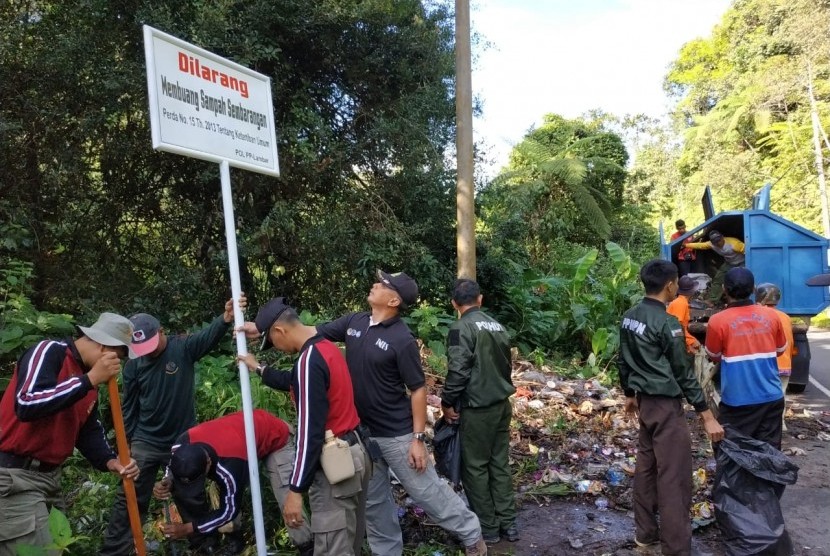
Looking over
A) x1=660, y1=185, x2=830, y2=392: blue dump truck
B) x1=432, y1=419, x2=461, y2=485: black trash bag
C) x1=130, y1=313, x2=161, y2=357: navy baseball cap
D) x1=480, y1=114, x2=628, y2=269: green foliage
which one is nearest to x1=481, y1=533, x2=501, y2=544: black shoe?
x1=432, y1=419, x2=461, y2=485: black trash bag

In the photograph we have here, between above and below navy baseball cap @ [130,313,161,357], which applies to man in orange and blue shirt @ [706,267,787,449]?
below

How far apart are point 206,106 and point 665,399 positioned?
3.31 m

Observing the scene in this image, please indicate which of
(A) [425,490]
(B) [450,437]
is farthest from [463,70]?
(A) [425,490]

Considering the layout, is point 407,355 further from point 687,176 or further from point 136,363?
point 687,176

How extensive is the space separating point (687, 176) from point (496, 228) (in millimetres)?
22866

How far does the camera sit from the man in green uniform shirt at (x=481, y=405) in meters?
4.25

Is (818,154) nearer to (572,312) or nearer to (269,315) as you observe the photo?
(572,312)

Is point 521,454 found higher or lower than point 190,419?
lower

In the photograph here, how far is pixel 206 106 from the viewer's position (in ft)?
10.2

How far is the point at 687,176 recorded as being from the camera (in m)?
29.8

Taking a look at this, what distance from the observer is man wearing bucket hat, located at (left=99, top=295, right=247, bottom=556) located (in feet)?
13.2

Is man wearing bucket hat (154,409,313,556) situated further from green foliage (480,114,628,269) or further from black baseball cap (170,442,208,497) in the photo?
green foliage (480,114,628,269)

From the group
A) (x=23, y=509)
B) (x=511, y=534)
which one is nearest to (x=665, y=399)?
(x=511, y=534)

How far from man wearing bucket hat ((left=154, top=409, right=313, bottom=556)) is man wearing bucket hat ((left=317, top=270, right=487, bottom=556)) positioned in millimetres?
529
